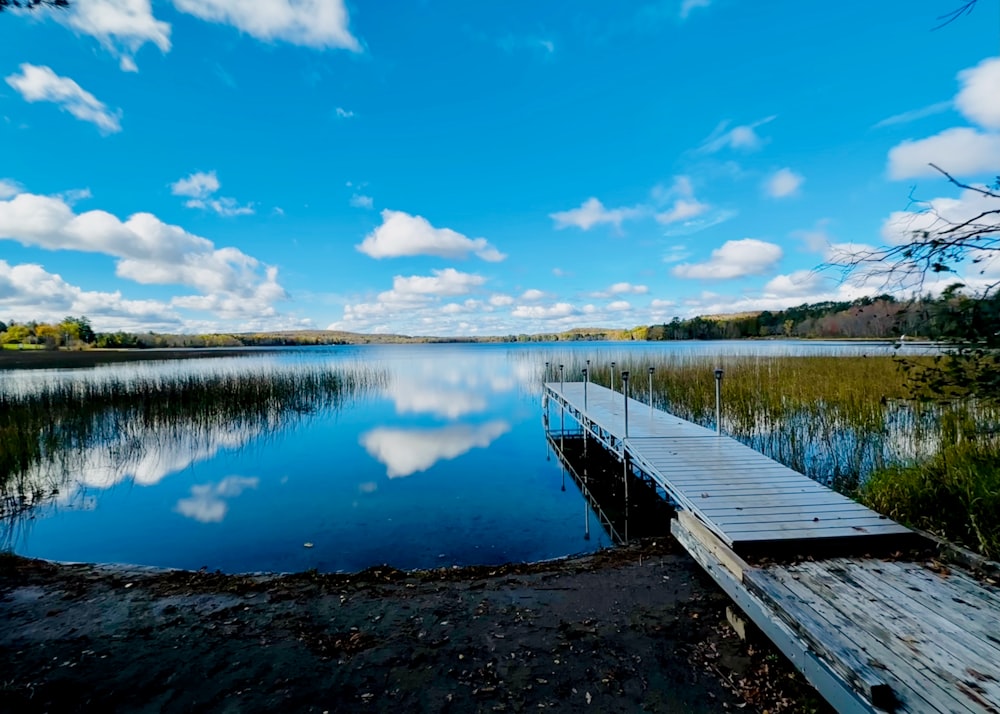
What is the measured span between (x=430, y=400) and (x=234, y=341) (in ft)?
388

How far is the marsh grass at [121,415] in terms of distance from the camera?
912 centimetres

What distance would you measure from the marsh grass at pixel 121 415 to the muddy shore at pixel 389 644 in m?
5.46

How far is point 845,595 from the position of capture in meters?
3.12

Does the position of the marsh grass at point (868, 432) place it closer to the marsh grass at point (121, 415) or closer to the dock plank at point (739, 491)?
the dock plank at point (739, 491)

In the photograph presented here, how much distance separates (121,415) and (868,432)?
20.1 meters

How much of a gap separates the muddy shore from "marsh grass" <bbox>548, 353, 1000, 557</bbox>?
2.36m

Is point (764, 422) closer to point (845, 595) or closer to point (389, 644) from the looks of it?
point (845, 595)

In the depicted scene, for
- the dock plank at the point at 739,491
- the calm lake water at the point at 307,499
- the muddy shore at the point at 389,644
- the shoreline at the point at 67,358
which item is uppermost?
the shoreline at the point at 67,358

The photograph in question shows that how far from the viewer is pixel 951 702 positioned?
2.12m

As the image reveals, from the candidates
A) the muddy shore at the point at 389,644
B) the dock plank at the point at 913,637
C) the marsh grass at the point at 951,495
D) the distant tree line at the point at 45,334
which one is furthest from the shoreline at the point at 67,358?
the marsh grass at the point at 951,495

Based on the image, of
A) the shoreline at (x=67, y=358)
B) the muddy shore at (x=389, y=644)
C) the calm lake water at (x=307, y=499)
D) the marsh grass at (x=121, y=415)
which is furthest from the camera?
the shoreline at (x=67, y=358)

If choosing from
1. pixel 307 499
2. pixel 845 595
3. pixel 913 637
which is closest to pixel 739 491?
pixel 845 595

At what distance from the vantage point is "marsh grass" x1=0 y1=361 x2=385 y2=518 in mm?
9117

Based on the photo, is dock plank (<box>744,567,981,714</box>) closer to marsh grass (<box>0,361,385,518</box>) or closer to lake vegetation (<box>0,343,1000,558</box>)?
lake vegetation (<box>0,343,1000,558</box>)
